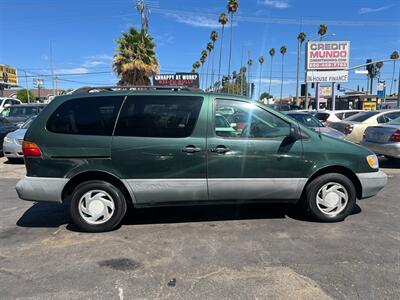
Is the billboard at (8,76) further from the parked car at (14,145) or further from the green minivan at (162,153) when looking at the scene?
the green minivan at (162,153)

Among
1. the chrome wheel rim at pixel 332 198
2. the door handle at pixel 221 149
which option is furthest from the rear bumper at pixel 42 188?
the chrome wheel rim at pixel 332 198

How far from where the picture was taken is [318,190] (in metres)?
4.68

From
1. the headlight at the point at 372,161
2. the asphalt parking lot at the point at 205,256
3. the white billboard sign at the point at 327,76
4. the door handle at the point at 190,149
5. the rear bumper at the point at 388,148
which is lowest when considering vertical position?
the asphalt parking lot at the point at 205,256

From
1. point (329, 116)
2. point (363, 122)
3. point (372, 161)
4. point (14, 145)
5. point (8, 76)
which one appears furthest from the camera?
point (8, 76)

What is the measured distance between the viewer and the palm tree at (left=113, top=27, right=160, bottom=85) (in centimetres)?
2406

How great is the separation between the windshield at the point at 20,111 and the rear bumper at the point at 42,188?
1209 centimetres

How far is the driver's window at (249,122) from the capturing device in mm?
4496

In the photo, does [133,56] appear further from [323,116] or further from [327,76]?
[327,76]

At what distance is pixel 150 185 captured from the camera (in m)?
4.40

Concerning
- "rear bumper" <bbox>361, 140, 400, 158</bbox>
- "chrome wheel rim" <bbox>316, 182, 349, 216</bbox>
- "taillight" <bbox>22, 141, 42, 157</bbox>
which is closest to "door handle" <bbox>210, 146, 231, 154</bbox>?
"chrome wheel rim" <bbox>316, 182, 349, 216</bbox>

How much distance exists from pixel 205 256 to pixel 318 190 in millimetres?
1893

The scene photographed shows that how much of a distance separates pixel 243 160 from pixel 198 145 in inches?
24.2

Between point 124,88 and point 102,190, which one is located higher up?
point 124,88

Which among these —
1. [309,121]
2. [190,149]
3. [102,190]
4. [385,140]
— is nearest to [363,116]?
[309,121]
